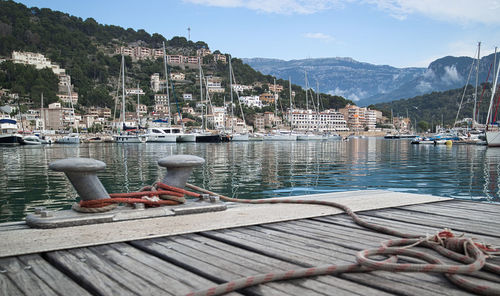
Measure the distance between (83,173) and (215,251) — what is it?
1.55m

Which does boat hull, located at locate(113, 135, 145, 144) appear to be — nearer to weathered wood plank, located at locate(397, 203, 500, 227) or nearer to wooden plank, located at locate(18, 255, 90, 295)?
weathered wood plank, located at locate(397, 203, 500, 227)

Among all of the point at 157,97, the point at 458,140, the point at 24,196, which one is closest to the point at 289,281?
the point at 24,196

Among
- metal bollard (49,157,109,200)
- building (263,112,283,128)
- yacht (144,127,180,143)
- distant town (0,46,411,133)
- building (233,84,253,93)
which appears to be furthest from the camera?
building (233,84,253,93)

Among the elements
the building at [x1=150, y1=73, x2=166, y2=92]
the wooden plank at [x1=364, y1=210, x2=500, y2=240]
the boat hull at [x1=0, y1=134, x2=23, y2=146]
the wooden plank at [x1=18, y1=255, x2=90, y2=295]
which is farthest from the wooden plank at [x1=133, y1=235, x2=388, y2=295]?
the building at [x1=150, y1=73, x2=166, y2=92]

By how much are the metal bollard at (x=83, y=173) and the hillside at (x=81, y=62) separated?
131 metres

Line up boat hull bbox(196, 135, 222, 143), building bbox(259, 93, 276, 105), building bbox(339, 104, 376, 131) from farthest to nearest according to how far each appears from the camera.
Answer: building bbox(259, 93, 276, 105)
building bbox(339, 104, 376, 131)
boat hull bbox(196, 135, 222, 143)

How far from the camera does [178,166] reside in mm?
3791

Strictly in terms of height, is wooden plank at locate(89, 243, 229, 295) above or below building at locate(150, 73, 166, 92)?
below

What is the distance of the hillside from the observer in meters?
129

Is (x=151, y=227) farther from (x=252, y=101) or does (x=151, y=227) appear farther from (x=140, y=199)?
(x=252, y=101)

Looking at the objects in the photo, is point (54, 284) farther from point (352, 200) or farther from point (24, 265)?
point (352, 200)

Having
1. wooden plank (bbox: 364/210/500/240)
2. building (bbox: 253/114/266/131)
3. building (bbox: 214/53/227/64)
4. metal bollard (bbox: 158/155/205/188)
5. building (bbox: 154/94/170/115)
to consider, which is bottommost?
wooden plank (bbox: 364/210/500/240)

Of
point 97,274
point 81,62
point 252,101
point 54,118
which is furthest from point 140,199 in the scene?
point 81,62

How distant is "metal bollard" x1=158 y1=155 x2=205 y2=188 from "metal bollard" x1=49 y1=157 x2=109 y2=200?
672mm
